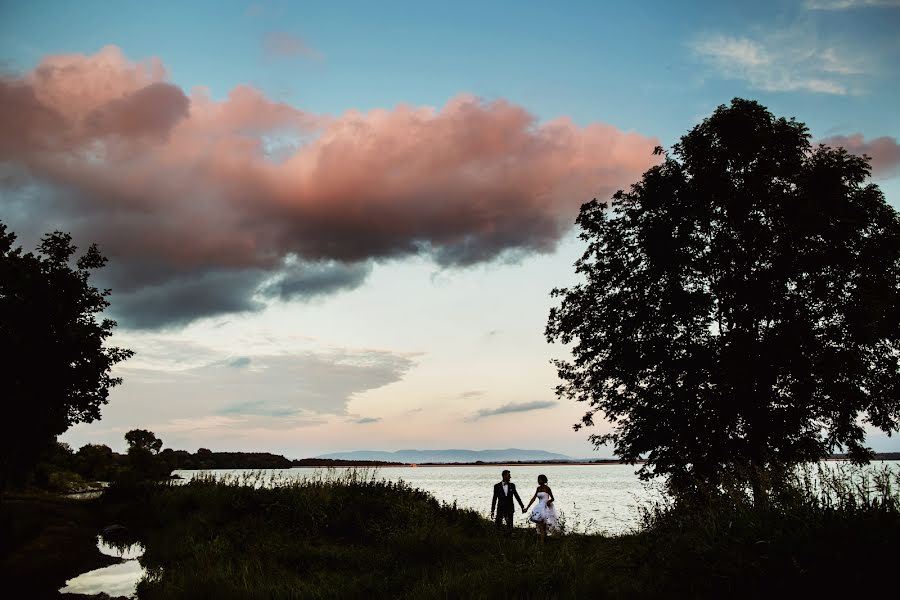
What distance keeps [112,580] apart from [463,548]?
25.8 ft

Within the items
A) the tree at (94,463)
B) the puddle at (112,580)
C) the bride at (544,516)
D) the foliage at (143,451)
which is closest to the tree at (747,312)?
the bride at (544,516)

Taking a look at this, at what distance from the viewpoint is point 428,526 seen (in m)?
14.7

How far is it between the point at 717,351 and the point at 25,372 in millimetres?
26449

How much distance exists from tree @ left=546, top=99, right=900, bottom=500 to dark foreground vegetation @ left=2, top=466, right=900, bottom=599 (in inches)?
282

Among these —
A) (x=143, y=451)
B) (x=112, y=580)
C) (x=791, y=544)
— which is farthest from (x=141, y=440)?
(x=791, y=544)

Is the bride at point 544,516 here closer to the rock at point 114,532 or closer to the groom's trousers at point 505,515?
the groom's trousers at point 505,515

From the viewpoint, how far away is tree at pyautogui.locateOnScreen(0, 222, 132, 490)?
23.3 meters

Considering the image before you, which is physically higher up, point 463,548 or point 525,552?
point 525,552

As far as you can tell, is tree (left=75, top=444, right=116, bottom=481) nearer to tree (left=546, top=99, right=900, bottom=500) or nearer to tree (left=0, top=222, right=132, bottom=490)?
tree (left=0, top=222, right=132, bottom=490)

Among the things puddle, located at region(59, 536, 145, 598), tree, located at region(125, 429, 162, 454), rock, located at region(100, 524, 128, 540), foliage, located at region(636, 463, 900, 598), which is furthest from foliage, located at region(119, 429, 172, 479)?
foliage, located at region(636, 463, 900, 598)

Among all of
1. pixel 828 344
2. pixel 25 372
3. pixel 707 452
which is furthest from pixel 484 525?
pixel 25 372

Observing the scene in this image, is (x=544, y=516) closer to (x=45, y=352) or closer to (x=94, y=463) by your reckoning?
(x=45, y=352)

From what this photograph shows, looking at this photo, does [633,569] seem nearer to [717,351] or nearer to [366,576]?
[366,576]

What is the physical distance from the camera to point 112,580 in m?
13.1
